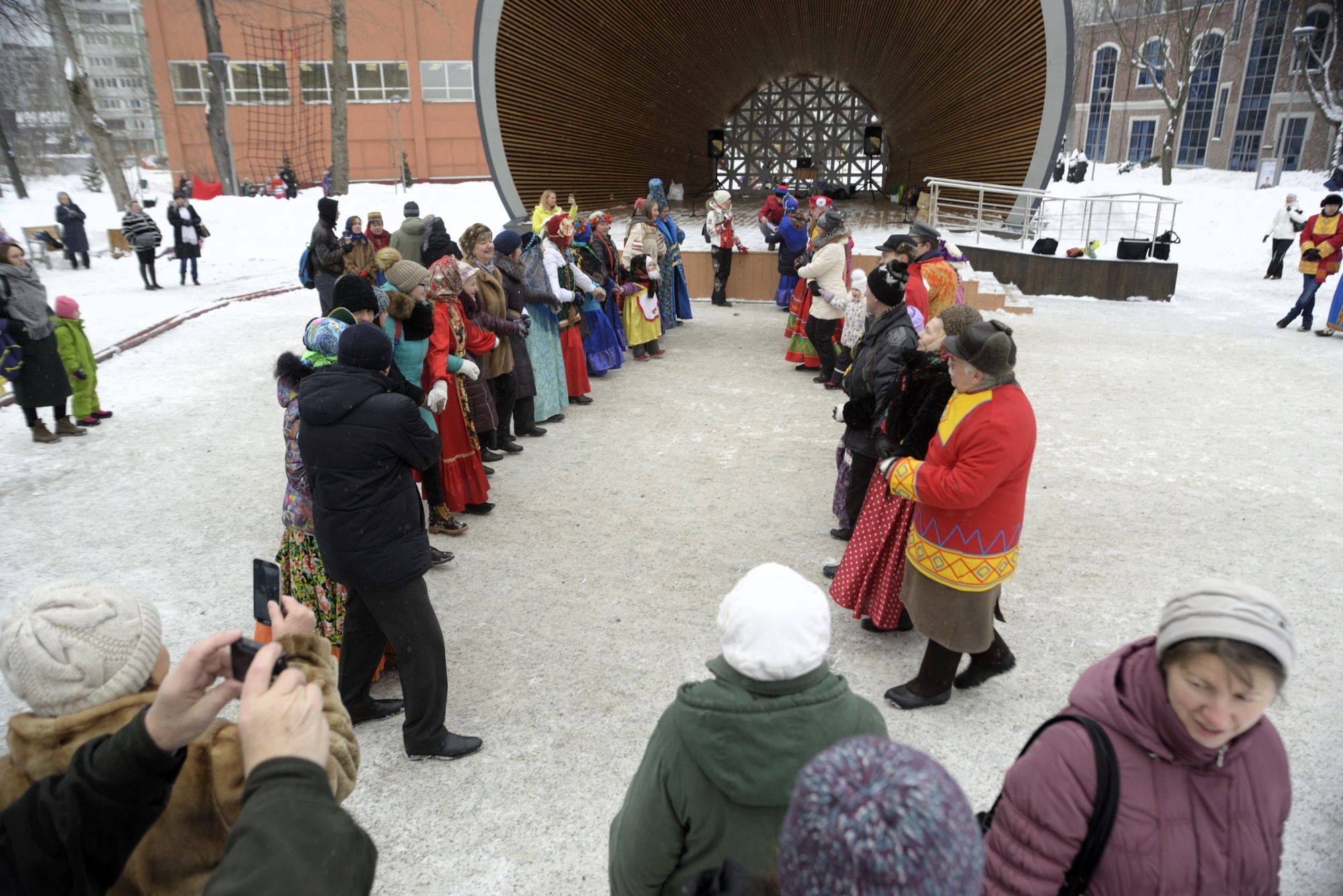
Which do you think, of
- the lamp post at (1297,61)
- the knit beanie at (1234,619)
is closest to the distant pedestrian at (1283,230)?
the lamp post at (1297,61)

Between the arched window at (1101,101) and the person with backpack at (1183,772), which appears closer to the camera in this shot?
the person with backpack at (1183,772)

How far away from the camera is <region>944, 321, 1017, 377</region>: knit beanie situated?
2.58 m

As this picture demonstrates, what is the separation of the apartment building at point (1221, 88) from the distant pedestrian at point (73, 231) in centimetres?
2916

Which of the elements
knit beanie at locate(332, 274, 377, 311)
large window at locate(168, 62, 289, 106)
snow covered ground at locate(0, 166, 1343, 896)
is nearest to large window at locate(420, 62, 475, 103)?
large window at locate(168, 62, 289, 106)

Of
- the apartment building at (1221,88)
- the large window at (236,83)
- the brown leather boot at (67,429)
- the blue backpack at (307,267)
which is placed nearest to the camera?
the brown leather boot at (67,429)

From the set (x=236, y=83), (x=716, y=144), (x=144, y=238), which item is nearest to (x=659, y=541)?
(x=144, y=238)

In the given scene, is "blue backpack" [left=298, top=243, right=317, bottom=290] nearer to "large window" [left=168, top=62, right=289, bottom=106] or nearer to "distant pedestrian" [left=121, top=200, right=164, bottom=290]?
"distant pedestrian" [left=121, top=200, right=164, bottom=290]

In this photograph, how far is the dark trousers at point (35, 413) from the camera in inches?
236

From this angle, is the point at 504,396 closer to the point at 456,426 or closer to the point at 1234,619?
the point at 456,426

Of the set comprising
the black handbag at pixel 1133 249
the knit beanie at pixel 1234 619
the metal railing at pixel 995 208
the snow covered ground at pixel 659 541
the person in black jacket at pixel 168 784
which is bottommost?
the snow covered ground at pixel 659 541

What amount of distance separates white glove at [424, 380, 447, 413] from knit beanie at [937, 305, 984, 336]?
2.41 metres

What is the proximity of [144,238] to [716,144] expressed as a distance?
A: 34.8 ft

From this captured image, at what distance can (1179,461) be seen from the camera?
5617 millimetres

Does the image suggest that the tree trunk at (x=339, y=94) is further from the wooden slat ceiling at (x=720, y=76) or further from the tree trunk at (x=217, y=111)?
the wooden slat ceiling at (x=720, y=76)
